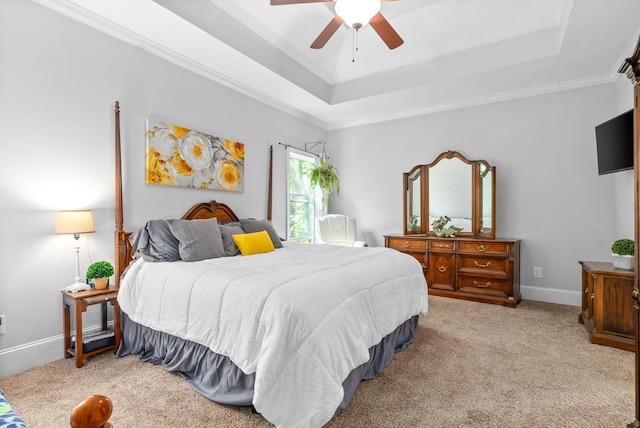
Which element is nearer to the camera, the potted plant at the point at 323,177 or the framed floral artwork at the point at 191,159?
the framed floral artwork at the point at 191,159

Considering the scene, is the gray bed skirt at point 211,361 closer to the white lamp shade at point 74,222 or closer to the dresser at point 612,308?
the white lamp shade at point 74,222

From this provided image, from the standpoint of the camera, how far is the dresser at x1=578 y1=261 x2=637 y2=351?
268cm

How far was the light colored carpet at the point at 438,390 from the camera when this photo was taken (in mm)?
1771

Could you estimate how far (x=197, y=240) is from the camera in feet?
9.02

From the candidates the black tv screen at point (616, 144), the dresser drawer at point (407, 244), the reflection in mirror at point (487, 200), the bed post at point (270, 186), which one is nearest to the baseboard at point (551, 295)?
the reflection in mirror at point (487, 200)

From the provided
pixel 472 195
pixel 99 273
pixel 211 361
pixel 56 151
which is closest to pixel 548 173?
pixel 472 195

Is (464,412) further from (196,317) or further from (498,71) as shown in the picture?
(498,71)

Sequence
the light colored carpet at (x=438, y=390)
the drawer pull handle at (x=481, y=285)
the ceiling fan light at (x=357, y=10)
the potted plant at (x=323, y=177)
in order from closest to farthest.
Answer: the light colored carpet at (x=438, y=390)
the ceiling fan light at (x=357, y=10)
the drawer pull handle at (x=481, y=285)
the potted plant at (x=323, y=177)

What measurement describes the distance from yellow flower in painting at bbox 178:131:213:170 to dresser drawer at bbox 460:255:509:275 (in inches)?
136

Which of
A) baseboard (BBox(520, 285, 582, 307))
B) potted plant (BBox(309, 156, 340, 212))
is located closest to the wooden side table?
potted plant (BBox(309, 156, 340, 212))

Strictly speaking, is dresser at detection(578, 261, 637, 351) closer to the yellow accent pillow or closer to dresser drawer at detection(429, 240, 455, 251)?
dresser drawer at detection(429, 240, 455, 251)

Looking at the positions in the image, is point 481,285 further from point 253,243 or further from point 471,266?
point 253,243

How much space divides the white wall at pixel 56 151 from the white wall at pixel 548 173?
12.5 ft

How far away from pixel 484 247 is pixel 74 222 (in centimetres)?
431
